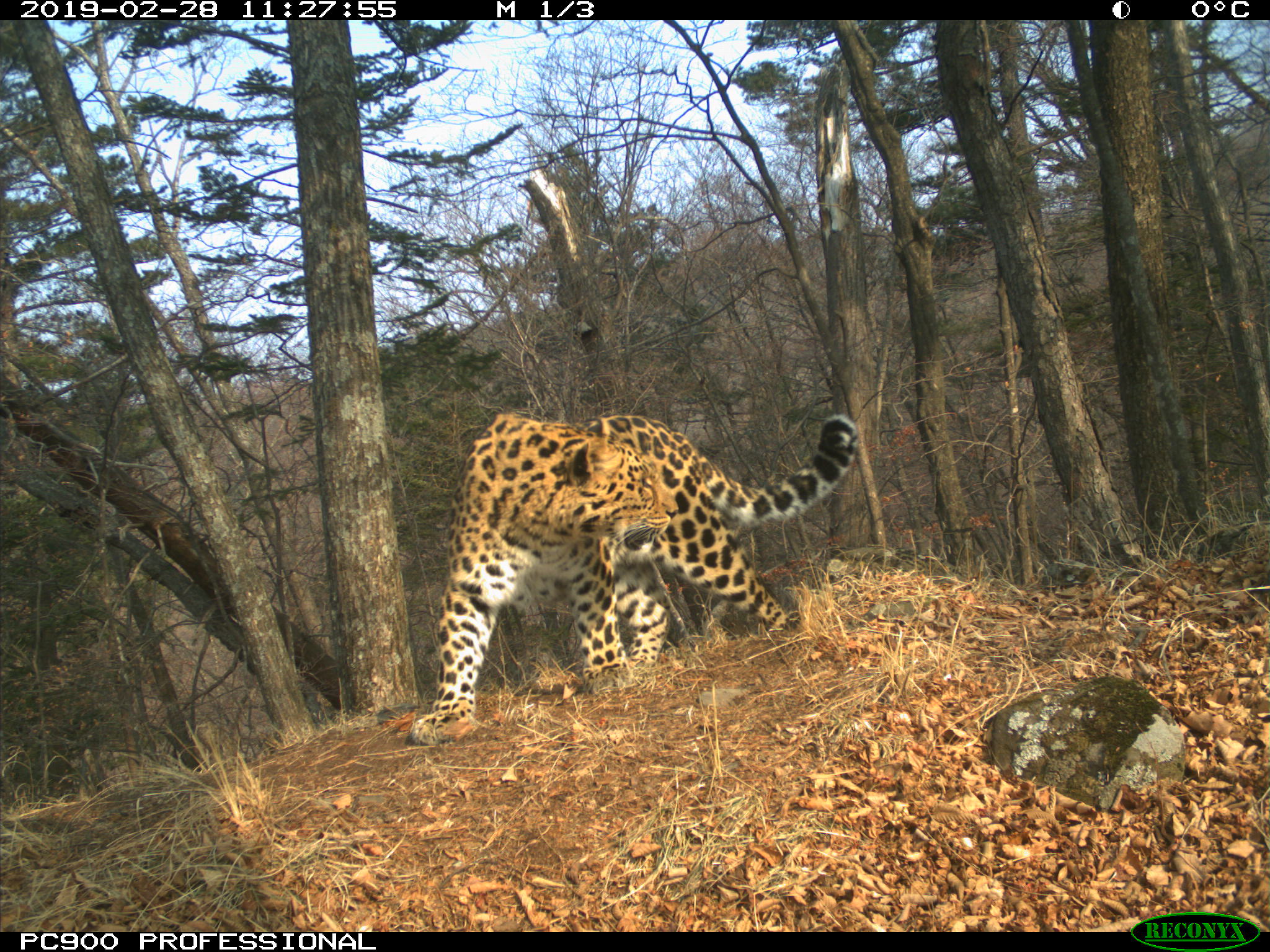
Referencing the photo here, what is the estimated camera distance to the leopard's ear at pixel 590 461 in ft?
20.7

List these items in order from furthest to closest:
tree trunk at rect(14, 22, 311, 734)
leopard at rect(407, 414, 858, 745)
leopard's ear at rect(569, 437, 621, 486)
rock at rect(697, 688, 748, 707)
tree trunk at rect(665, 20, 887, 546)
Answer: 1. tree trunk at rect(665, 20, 887, 546)
2. tree trunk at rect(14, 22, 311, 734)
3. leopard's ear at rect(569, 437, 621, 486)
4. leopard at rect(407, 414, 858, 745)
5. rock at rect(697, 688, 748, 707)

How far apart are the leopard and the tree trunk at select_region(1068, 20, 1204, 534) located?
2188 millimetres

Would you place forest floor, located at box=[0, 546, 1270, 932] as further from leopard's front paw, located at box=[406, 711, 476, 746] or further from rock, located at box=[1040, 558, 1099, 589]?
rock, located at box=[1040, 558, 1099, 589]

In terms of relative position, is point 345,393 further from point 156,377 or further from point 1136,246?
point 1136,246

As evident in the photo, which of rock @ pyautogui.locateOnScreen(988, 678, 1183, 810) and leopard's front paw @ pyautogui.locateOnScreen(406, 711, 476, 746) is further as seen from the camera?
leopard's front paw @ pyautogui.locateOnScreen(406, 711, 476, 746)

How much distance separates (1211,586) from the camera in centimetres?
531

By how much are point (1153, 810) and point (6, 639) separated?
43.8 feet

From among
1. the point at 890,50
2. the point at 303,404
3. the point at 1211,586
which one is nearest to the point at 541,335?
the point at 303,404

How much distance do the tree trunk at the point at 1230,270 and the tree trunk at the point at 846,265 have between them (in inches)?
153

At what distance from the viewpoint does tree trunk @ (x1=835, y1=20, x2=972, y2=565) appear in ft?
29.7

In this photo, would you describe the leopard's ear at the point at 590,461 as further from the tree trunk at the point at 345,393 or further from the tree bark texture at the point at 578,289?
the tree bark texture at the point at 578,289
